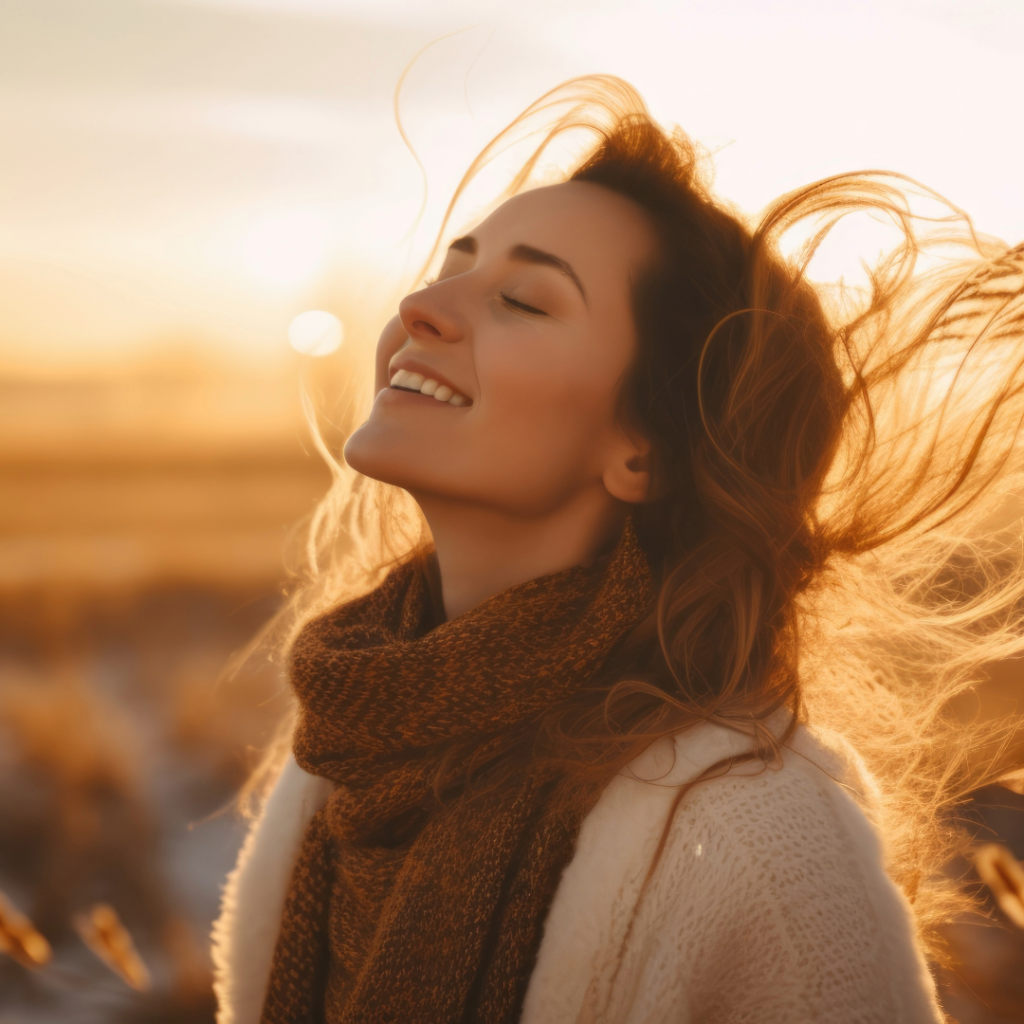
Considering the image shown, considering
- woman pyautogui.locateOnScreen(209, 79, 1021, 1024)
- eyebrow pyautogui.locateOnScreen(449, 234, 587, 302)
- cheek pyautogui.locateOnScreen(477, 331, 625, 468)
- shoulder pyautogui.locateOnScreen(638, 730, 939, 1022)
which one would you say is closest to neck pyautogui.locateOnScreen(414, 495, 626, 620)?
woman pyautogui.locateOnScreen(209, 79, 1021, 1024)

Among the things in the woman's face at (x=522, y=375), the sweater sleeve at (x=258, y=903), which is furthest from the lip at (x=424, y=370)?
the sweater sleeve at (x=258, y=903)

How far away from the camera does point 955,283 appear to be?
1.69 meters

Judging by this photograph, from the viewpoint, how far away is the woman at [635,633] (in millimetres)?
1304

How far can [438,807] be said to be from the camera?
1.56 meters

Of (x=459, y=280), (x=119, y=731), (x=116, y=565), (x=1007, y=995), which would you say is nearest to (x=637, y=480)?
(x=459, y=280)

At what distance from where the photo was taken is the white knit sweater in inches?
47.7

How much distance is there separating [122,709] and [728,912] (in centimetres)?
556

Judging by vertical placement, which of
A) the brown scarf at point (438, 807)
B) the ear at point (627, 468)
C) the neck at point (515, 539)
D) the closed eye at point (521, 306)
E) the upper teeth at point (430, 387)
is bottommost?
the brown scarf at point (438, 807)

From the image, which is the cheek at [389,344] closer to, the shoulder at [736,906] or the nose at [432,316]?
the nose at [432,316]

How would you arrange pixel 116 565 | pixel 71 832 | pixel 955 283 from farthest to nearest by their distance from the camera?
pixel 116 565
pixel 71 832
pixel 955 283

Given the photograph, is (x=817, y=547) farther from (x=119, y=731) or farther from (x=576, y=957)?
(x=119, y=731)

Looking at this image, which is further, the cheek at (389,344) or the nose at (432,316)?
the cheek at (389,344)

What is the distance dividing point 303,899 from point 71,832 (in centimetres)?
310

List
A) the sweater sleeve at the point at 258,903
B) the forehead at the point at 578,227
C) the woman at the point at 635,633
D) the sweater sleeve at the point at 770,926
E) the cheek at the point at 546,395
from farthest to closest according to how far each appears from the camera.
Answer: the sweater sleeve at the point at 258,903 < the forehead at the point at 578,227 < the cheek at the point at 546,395 < the woman at the point at 635,633 < the sweater sleeve at the point at 770,926
